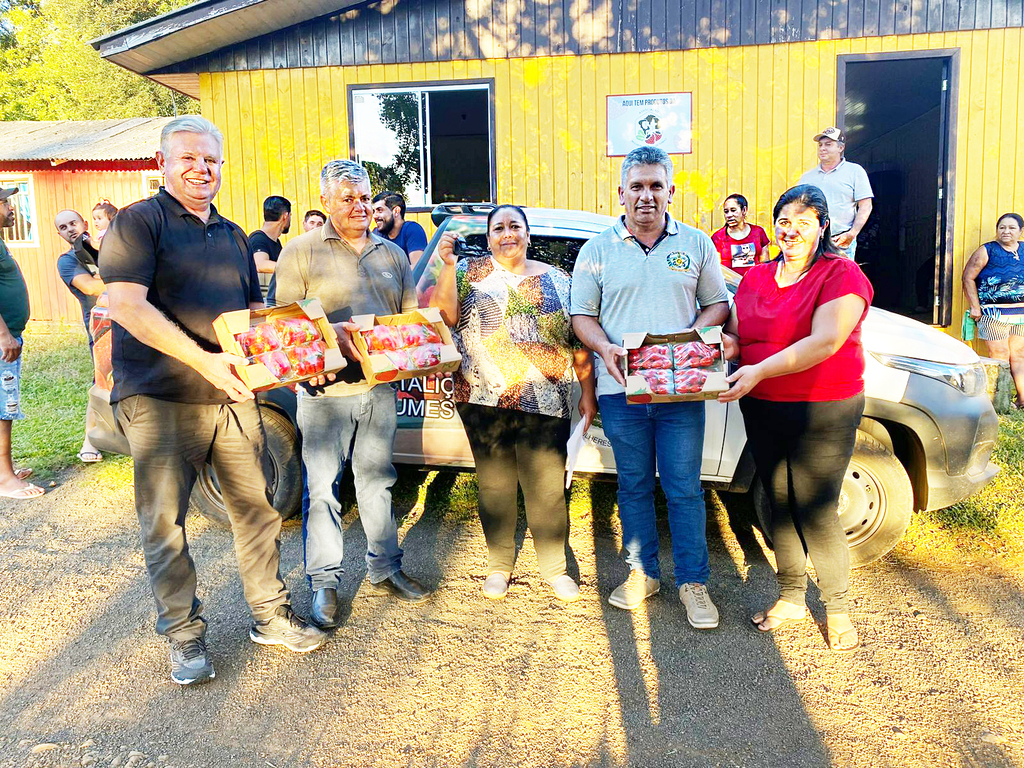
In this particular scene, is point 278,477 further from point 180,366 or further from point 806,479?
point 806,479

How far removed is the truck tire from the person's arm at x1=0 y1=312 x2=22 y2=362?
4.73 m

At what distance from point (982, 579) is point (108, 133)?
→ 19599mm

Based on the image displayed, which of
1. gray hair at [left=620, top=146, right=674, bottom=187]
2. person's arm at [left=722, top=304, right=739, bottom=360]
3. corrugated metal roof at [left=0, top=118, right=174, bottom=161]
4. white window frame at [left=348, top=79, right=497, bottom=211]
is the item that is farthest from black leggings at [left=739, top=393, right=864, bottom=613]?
corrugated metal roof at [left=0, top=118, right=174, bottom=161]

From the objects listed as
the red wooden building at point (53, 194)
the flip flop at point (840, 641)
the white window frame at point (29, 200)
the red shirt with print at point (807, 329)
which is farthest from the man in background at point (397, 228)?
the white window frame at point (29, 200)

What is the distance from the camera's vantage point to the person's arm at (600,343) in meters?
3.15

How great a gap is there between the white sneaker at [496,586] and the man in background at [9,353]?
3.49m

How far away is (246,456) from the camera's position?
3102 millimetres

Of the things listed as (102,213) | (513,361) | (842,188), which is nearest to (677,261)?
(513,361)

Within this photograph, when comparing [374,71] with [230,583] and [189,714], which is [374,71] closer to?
[230,583]

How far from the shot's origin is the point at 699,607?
336 cm

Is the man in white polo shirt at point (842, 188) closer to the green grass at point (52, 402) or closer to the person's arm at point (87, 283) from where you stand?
the person's arm at point (87, 283)

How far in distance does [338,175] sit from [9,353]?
3208 millimetres

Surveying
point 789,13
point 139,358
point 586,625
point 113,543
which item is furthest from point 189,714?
point 789,13

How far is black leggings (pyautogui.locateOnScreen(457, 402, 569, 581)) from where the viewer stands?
346 cm
